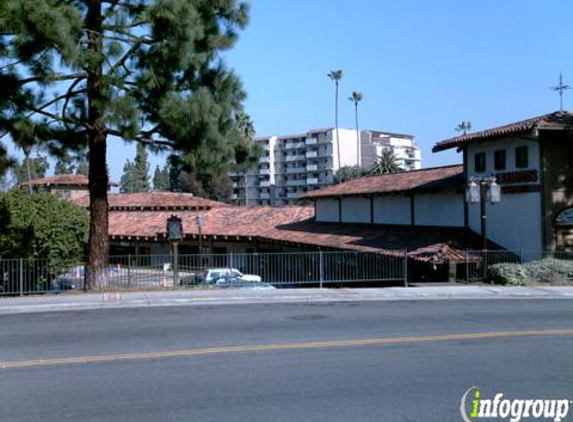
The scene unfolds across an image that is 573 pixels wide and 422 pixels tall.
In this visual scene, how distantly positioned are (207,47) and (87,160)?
523 centimetres

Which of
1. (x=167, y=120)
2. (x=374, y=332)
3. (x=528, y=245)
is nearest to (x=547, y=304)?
(x=374, y=332)

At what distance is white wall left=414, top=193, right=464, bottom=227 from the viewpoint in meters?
30.3

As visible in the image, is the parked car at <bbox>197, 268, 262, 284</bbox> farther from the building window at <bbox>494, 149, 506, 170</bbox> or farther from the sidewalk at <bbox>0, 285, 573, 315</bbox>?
the building window at <bbox>494, 149, 506, 170</bbox>

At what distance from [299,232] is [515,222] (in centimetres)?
1564

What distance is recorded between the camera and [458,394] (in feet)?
24.3

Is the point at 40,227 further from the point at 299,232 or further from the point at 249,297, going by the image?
the point at 299,232

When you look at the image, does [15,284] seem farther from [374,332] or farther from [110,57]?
[374,332]

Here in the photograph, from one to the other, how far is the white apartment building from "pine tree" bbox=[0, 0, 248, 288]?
95.0m

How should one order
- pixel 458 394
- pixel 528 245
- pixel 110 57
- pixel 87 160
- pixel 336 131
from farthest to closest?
pixel 336 131, pixel 528 245, pixel 87 160, pixel 110 57, pixel 458 394

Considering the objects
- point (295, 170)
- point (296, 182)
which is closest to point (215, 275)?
point (296, 182)

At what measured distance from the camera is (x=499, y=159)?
27438mm

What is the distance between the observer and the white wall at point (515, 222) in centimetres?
2516

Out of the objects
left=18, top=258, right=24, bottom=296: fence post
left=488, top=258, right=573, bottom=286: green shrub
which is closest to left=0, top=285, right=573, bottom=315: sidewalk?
left=18, top=258, right=24, bottom=296: fence post

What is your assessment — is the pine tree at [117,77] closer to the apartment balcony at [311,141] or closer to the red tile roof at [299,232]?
the red tile roof at [299,232]
